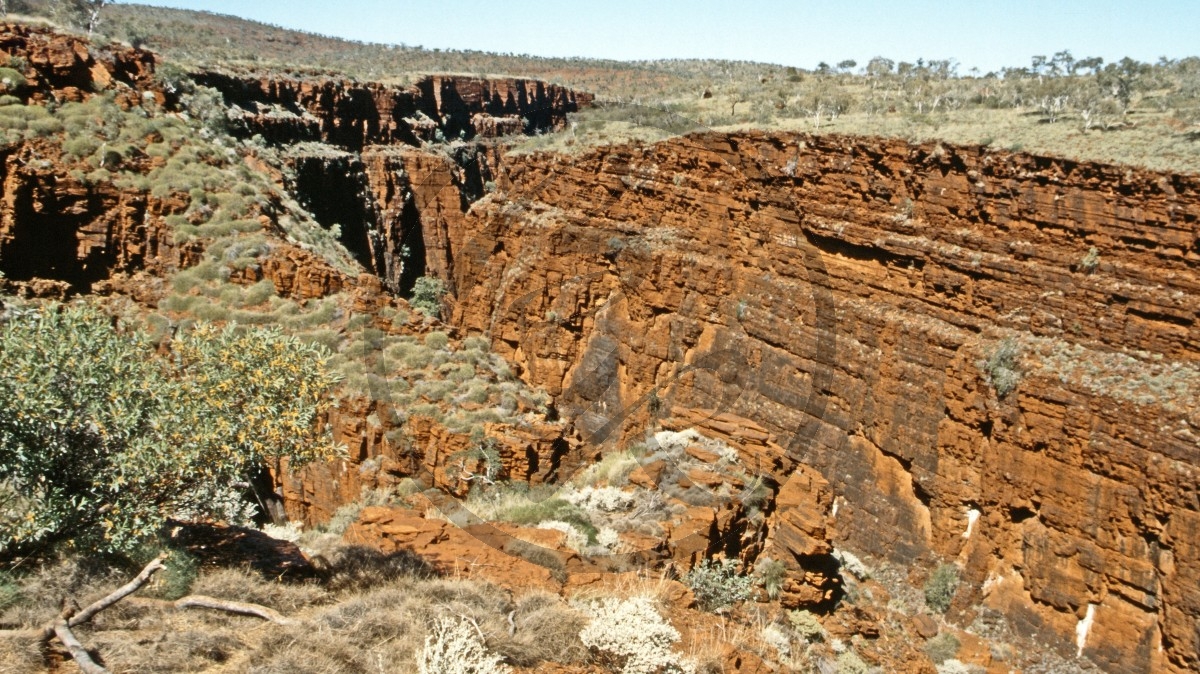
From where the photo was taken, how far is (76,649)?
6.52 meters

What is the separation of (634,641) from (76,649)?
487 centimetres

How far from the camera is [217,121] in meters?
32.6

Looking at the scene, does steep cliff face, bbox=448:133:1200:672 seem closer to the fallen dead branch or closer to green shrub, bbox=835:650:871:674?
green shrub, bbox=835:650:871:674

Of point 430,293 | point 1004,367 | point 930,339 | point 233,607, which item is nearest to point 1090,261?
point 1004,367

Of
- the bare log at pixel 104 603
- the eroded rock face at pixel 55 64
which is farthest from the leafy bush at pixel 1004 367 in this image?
the eroded rock face at pixel 55 64

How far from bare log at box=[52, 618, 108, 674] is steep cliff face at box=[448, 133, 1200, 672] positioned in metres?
18.1

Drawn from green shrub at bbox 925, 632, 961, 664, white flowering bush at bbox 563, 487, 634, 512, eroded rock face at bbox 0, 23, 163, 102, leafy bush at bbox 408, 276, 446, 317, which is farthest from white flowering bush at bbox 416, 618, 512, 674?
leafy bush at bbox 408, 276, 446, 317

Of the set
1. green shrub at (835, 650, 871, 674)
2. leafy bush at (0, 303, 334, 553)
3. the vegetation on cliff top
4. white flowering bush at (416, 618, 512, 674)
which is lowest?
green shrub at (835, 650, 871, 674)

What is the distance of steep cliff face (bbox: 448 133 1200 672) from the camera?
1733 cm

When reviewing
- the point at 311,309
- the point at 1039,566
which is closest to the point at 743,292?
the point at 1039,566

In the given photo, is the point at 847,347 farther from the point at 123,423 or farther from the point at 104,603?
the point at 104,603

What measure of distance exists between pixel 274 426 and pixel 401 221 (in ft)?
162

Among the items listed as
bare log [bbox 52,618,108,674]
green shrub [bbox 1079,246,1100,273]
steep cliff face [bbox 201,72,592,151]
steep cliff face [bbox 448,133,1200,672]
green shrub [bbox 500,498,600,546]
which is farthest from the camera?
steep cliff face [bbox 201,72,592,151]

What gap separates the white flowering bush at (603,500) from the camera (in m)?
12.8
